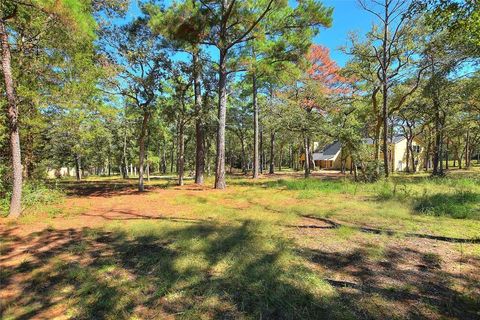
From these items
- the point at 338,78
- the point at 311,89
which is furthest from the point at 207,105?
the point at 338,78

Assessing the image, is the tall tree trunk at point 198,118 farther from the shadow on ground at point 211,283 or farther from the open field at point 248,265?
the shadow on ground at point 211,283

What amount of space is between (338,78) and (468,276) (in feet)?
59.9

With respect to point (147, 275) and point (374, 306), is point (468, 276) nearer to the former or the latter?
point (374, 306)

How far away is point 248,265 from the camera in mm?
3695

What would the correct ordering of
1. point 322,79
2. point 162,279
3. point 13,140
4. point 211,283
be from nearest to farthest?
point 211,283
point 162,279
point 13,140
point 322,79

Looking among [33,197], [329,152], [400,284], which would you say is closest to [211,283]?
[400,284]

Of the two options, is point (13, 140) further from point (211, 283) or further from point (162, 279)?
point (211, 283)

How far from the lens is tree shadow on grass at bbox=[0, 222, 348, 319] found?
2766 mm

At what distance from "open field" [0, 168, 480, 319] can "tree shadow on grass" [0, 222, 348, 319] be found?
2cm

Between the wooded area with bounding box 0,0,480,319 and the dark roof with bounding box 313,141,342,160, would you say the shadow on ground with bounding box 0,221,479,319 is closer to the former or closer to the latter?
the wooded area with bounding box 0,0,480,319

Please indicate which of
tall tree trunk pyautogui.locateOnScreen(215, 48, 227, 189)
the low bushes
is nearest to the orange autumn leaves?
tall tree trunk pyautogui.locateOnScreen(215, 48, 227, 189)

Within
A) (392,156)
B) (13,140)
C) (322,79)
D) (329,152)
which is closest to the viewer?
(13,140)

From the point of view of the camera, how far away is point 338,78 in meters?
19.5

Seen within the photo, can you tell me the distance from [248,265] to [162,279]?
1.12 m
